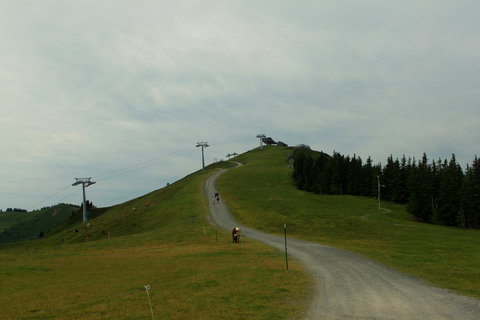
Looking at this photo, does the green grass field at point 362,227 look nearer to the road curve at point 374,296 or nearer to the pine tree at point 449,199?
Answer: the road curve at point 374,296

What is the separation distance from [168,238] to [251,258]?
22607 mm

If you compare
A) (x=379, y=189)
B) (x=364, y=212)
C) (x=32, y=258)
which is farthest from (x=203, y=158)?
(x=32, y=258)

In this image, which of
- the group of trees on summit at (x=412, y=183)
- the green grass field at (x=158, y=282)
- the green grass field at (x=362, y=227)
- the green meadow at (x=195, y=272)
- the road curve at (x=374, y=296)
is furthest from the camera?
the group of trees on summit at (x=412, y=183)

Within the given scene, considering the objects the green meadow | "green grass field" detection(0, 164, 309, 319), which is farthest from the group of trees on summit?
"green grass field" detection(0, 164, 309, 319)

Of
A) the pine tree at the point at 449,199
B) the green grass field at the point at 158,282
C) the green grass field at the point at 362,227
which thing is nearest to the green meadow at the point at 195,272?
the green grass field at the point at 158,282

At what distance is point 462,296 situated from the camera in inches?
781

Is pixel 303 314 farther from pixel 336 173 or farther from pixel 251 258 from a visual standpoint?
pixel 336 173

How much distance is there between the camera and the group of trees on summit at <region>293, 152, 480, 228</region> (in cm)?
9012

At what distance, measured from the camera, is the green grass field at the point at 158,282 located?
1798 centimetres

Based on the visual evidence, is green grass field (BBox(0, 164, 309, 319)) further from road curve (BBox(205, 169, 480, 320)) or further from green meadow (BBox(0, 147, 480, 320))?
road curve (BBox(205, 169, 480, 320))

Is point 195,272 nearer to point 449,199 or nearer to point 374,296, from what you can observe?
point 374,296

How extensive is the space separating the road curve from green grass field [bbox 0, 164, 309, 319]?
1333mm

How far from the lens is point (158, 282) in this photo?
2541cm

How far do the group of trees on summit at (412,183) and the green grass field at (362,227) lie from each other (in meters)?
5.97
